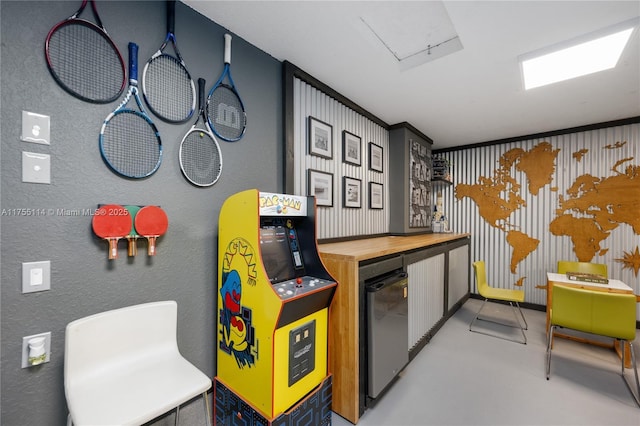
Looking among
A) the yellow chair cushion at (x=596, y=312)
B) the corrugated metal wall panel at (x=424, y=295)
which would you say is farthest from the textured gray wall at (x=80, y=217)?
the yellow chair cushion at (x=596, y=312)

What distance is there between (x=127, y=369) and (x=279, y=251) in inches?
39.3

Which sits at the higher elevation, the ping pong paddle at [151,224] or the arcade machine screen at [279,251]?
the ping pong paddle at [151,224]

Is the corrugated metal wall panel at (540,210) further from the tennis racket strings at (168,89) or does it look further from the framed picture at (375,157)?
→ the tennis racket strings at (168,89)

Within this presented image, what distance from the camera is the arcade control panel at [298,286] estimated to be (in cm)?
145

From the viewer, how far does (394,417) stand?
75.4 inches

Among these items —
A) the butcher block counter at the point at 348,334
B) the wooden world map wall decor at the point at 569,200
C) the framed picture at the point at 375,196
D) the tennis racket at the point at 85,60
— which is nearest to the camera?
the tennis racket at the point at 85,60

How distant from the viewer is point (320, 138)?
266cm

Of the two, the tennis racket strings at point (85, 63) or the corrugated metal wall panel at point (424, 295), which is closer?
the tennis racket strings at point (85, 63)

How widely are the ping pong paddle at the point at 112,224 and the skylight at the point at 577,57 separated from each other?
3.13m

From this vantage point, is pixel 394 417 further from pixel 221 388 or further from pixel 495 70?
pixel 495 70

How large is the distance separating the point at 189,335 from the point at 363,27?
2.45m

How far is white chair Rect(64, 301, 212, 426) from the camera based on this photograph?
111cm

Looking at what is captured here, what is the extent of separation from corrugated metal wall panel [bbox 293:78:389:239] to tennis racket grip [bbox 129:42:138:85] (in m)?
1.26

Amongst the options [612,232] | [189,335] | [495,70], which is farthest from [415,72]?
[612,232]
